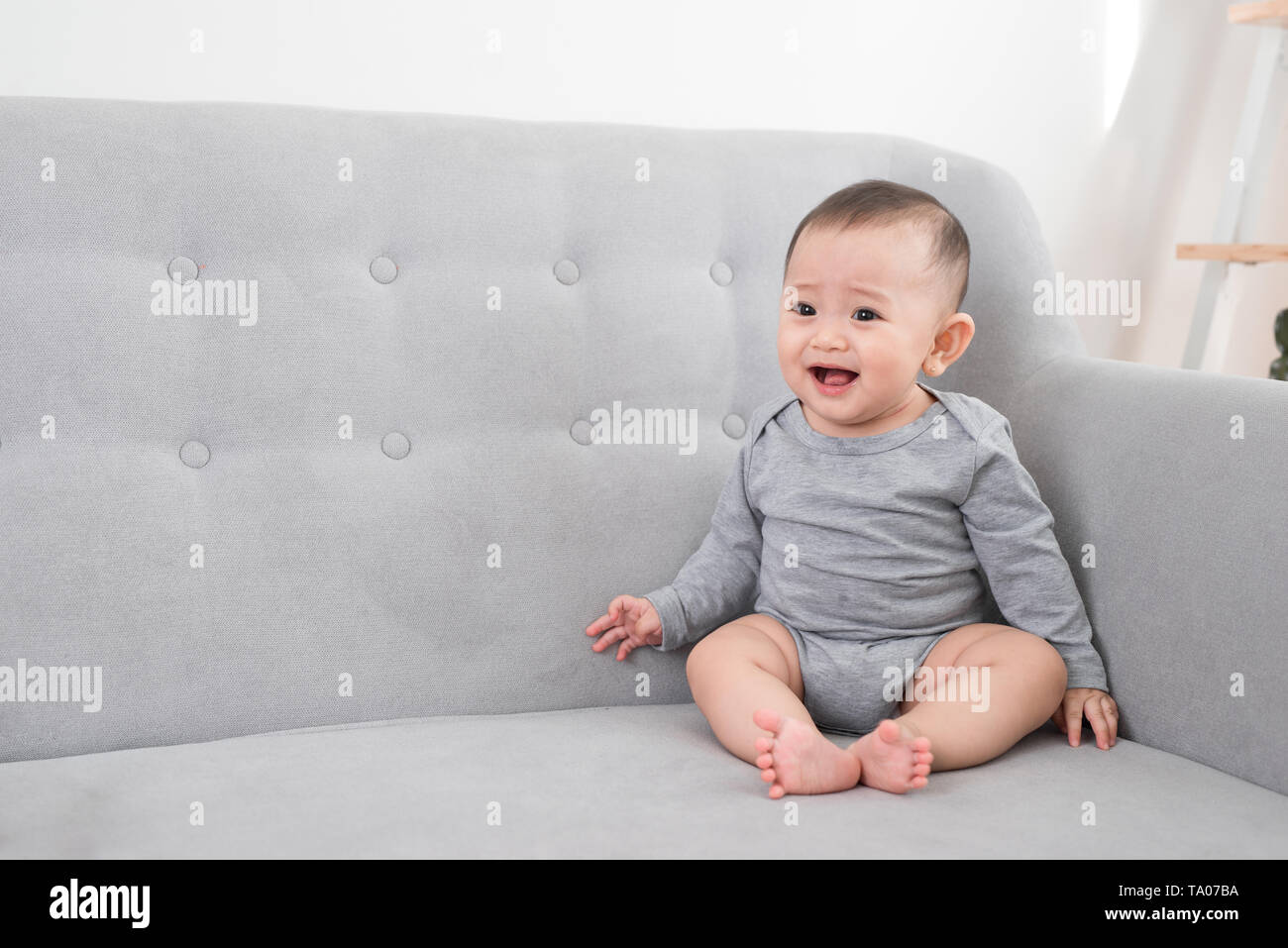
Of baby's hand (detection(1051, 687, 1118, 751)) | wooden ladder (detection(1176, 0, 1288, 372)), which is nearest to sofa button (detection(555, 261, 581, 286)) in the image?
baby's hand (detection(1051, 687, 1118, 751))

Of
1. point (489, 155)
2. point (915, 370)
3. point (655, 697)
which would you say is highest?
point (489, 155)

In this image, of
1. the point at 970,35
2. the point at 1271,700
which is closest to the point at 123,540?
the point at 1271,700

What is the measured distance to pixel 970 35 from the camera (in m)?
1.73

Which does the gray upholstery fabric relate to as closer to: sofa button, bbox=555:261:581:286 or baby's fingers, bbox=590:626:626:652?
baby's fingers, bbox=590:626:626:652

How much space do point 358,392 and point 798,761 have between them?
0.54m

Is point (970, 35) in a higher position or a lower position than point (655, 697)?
higher

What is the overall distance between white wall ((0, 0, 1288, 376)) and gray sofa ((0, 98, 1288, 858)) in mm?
280

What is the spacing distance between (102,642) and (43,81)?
67cm

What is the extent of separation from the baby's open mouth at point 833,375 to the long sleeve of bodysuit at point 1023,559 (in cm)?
14

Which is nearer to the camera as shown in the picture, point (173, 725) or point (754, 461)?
point (173, 725)

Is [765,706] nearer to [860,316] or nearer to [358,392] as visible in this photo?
[860,316]

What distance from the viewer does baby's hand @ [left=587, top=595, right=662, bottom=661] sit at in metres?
1.12

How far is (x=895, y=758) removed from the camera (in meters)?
0.90
